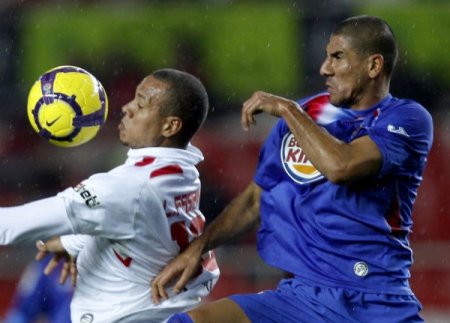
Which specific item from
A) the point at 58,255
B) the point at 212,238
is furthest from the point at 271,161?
the point at 58,255

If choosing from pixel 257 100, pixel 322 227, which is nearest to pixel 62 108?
pixel 257 100

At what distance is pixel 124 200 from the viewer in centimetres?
448

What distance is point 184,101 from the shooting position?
488 centimetres

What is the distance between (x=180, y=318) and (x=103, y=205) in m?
0.53

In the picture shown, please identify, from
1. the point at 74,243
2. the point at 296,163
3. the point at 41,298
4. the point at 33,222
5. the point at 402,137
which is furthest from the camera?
the point at 41,298

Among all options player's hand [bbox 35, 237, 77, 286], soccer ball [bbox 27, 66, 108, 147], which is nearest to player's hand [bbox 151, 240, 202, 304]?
player's hand [bbox 35, 237, 77, 286]

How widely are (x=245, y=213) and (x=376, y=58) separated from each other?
0.90 metres

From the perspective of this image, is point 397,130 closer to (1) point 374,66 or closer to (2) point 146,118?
(1) point 374,66

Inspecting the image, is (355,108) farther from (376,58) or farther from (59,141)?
(59,141)

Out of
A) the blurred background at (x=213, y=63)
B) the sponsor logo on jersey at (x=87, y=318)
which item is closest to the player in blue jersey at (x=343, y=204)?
the sponsor logo on jersey at (x=87, y=318)

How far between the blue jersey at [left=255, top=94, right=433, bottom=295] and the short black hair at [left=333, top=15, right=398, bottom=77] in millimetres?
207

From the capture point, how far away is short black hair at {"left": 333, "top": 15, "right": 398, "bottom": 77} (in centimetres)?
489

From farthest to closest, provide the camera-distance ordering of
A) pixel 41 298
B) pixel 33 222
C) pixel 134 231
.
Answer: pixel 41 298 < pixel 134 231 < pixel 33 222

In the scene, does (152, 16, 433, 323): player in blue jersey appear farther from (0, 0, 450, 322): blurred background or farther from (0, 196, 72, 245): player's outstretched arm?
(0, 0, 450, 322): blurred background
